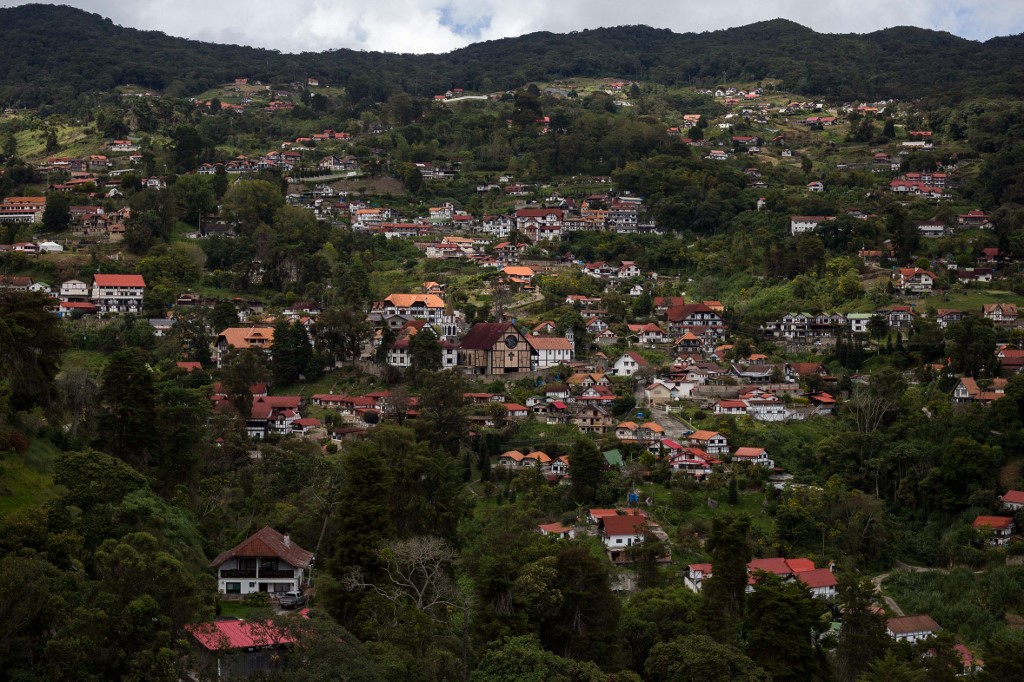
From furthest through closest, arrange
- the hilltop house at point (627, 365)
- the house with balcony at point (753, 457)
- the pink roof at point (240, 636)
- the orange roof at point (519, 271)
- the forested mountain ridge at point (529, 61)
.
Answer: the forested mountain ridge at point (529, 61), the orange roof at point (519, 271), the hilltop house at point (627, 365), the house with balcony at point (753, 457), the pink roof at point (240, 636)

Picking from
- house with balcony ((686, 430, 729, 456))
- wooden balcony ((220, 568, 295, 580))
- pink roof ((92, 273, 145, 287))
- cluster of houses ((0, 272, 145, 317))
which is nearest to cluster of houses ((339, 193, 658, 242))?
pink roof ((92, 273, 145, 287))

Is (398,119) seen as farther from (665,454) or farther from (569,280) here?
(665,454)

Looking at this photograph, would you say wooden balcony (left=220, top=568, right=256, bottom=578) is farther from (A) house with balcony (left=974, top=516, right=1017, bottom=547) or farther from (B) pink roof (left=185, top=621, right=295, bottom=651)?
(A) house with balcony (left=974, top=516, right=1017, bottom=547)

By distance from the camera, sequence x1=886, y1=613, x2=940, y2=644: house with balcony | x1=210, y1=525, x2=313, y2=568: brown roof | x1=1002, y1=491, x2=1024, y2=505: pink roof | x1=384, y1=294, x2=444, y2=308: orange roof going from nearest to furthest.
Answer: x1=210, y1=525, x2=313, y2=568: brown roof
x1=886, y1=613, x2=940, y2=644: house with balcony
x1=1002, y1=491, x2=1024, y2=505: pink roof
x1=384, y1=294, x2=444, y2=308: orange roof

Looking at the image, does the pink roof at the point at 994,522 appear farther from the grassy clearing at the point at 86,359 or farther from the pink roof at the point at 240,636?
the grassy clearing at the point at 86,359

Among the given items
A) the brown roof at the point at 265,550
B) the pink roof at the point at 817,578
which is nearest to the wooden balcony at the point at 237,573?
the brown roof at the point at 265,550
